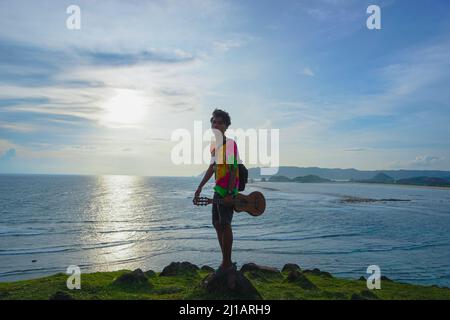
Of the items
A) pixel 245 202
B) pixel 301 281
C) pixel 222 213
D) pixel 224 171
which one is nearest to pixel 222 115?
pixel 224 171

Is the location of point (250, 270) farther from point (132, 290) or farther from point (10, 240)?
point (10, 240)

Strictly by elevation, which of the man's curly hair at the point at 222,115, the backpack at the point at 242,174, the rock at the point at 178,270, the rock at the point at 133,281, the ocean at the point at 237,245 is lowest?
the ocean at the point at 237,245

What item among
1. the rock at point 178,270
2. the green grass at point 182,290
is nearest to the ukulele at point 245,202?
the green grass at point 182,290

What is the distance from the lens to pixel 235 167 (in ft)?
26.1

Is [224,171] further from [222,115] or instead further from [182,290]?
[182,290]

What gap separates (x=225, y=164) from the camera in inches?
315

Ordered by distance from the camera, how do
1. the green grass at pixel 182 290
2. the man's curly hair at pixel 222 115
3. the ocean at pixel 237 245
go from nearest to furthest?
the man's curly hair at pixel 222 115 → the green grass at pixel 182 290 → the ocean at pixel 237 245

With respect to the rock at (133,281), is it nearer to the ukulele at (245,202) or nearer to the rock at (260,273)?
the rock at (260,273)

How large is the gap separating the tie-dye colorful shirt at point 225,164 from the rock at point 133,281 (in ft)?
14.1

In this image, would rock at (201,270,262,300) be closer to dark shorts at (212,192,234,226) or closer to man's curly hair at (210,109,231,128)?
dark shorts at (212,192,234,226)

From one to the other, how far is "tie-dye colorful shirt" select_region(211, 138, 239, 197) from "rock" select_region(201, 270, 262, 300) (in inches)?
77.6

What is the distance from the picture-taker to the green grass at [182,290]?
9.34 meters
